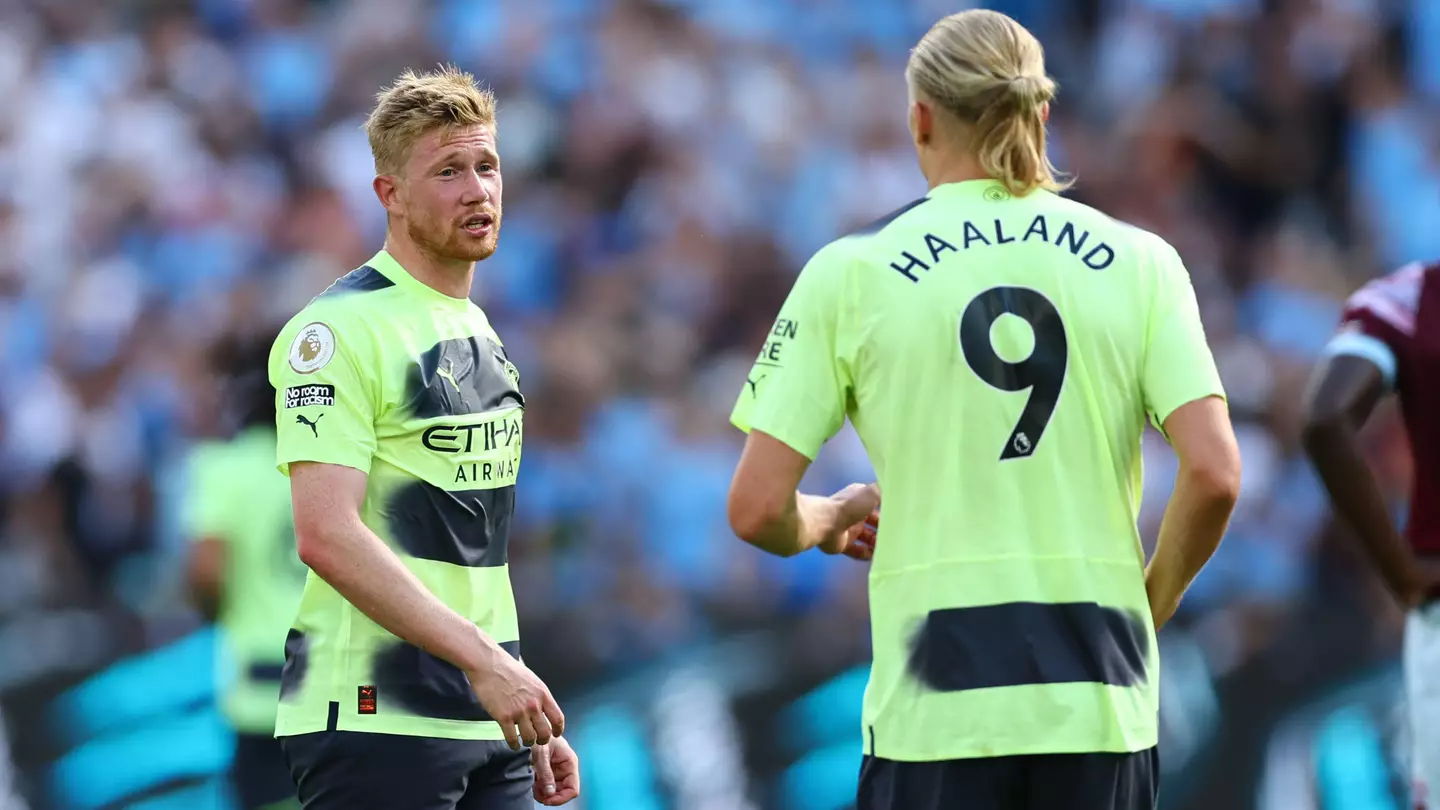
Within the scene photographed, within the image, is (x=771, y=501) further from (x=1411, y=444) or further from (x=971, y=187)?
(x=1411, y=444)

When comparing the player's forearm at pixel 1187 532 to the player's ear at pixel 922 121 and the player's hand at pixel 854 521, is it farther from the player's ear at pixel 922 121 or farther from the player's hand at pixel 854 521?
the player's ear at pixel 922 121

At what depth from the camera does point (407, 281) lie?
4.03 m

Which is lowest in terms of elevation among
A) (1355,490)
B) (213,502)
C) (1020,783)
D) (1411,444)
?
(1020,783)

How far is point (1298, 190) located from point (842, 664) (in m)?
4.79

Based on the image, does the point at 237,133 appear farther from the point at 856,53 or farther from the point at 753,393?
the point at 753,393

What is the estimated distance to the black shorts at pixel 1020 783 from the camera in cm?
342

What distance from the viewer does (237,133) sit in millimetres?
10531

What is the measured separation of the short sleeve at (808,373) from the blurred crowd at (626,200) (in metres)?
4.50

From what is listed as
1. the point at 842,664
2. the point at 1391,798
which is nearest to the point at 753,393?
the point at 842,664

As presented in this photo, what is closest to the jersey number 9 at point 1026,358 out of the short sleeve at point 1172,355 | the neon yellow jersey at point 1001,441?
the neon yellow jersey at point 1001,441

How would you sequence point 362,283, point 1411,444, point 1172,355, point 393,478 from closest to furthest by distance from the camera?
point 1172,355 < point 393,478 < point 362,283 < point 1411,444

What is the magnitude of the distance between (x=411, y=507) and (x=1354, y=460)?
2818 millimetres

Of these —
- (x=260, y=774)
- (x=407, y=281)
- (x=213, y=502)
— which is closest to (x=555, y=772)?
(x=407, y=281)

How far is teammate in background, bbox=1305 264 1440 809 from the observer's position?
500cm
